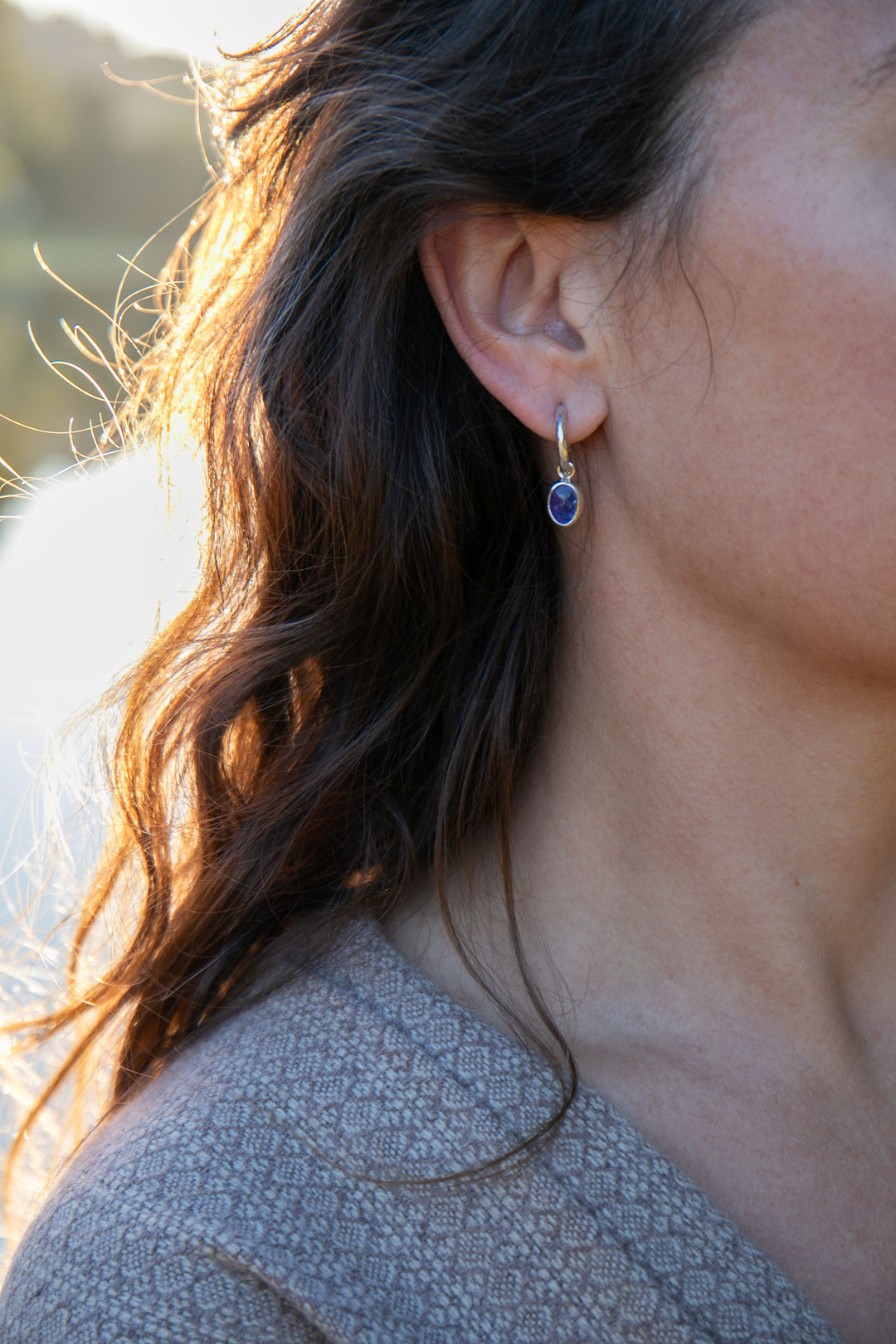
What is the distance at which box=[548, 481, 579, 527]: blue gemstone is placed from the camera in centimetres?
115

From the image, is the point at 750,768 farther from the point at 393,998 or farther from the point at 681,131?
the point at 681,131

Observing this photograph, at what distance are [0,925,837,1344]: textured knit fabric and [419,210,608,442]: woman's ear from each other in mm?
624

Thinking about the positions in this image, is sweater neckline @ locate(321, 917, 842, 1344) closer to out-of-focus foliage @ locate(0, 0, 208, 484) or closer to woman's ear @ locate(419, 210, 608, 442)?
woman's ear @ locate(419, 210, 608, 442)

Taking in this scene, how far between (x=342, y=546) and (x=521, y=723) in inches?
11.0

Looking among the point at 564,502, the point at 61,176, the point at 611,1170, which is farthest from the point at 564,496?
the point at 61,176

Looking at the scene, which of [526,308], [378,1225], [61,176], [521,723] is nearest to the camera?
[378,1225]

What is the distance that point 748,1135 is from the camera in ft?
3.55

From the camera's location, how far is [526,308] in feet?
3.69

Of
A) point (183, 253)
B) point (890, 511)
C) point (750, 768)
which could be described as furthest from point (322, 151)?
point (750, 768)

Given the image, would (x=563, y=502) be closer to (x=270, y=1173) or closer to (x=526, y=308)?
(x=526, y=308)

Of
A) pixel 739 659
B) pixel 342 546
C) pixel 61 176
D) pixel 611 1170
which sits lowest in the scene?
pixel 611 1170

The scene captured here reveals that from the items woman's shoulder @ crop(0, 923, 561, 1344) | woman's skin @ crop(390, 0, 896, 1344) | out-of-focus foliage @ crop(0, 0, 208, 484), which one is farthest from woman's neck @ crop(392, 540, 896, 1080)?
out-of-focus foliage @ crop(0, 0, 208, 484)

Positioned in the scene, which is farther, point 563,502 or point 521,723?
point 521,723

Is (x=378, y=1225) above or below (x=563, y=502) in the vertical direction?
below
